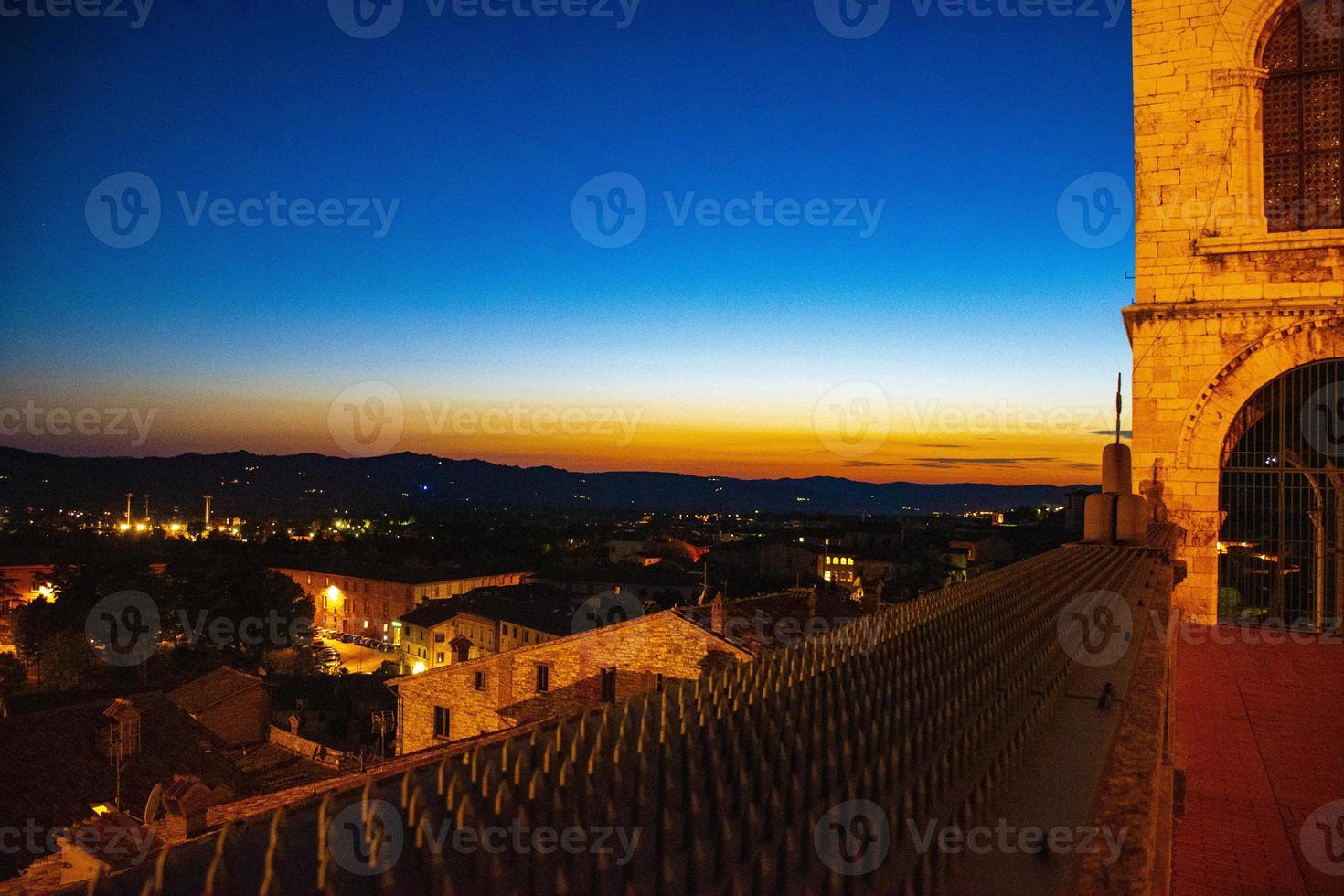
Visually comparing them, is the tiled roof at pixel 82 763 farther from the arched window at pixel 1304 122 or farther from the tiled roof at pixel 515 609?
the arched window at pixel 1304 122

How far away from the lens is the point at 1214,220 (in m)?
Answer: 12.3

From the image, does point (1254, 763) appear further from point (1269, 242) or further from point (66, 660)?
point (66, 660)

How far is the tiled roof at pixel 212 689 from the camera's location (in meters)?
27.7

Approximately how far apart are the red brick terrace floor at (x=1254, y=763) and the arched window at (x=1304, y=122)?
677 centimetres

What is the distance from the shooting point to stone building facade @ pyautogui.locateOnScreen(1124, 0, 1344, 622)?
39.2ft

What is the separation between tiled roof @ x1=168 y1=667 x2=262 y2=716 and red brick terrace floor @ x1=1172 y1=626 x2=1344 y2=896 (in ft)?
94.7

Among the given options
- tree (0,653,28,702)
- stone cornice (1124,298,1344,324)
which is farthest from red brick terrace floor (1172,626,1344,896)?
tree (0,653,28,702)

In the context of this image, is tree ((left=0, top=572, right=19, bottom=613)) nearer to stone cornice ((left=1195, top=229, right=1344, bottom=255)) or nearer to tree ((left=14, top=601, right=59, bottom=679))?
tree ((left=14, top=601, right=59, bottom=679))

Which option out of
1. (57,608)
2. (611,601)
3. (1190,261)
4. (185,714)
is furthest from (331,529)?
(1190,261)

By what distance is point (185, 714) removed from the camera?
2245 cm

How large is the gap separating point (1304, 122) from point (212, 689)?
3257 centimetres

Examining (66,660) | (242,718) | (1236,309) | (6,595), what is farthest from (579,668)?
(6,595)

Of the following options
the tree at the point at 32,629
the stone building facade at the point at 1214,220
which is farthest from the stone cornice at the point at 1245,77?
the tree at the point at 32,629

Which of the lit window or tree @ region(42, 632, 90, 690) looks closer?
the lit window
